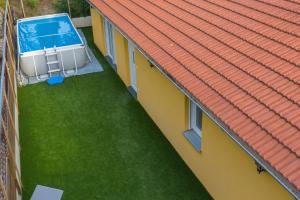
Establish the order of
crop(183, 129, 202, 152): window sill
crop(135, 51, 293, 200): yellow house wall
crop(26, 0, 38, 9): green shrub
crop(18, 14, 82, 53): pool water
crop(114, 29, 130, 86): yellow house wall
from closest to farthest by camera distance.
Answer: crop(135, 51, 293, 200): yellow house wall < crop(183, 129, 202, 152): window sill < crop(114, 29, 130, 86): yellow house wall < crop(18, 14, 82, 53): pool water < crop(26, 0, 38, 9): green shrub

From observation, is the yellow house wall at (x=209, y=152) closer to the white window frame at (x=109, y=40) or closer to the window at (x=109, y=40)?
the white window frame at (x=109, y=40)

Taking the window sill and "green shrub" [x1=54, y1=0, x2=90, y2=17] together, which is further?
"green shrub" [x1=54, y1=0, x2=90, y2=17]

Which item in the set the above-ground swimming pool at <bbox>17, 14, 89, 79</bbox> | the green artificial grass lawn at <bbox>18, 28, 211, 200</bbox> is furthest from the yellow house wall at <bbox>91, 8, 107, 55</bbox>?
the green artificial grass lawn at <bbox>18, 28, 211, 200</bbox>

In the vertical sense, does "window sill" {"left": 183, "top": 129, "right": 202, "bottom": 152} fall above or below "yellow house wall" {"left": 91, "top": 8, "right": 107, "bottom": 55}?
below

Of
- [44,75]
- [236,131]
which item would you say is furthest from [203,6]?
[44,75]

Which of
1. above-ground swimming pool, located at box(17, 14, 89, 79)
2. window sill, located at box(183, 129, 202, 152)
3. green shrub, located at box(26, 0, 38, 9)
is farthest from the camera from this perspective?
green shrub, located at box(26, 0, 38, 9)

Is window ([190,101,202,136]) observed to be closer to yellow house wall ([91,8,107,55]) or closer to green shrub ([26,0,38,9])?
yellow house wall ([91,8,107,55])
